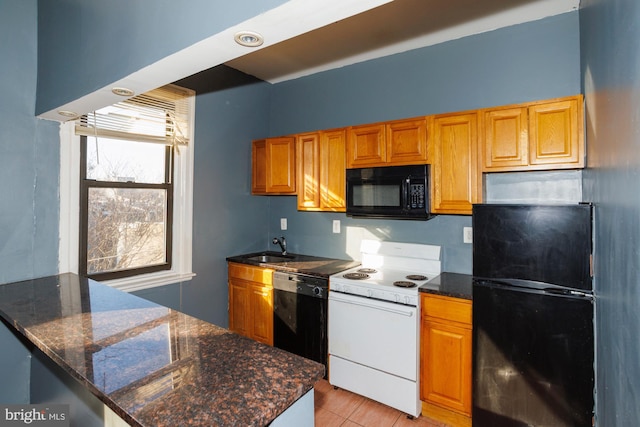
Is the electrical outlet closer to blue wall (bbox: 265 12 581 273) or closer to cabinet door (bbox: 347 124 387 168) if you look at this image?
blue wall (bbox: 265 12 581 273)

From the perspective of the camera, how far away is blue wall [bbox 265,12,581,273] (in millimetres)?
2428

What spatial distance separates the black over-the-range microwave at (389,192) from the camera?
258cm

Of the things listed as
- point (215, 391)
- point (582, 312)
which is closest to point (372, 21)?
point (582, 312)

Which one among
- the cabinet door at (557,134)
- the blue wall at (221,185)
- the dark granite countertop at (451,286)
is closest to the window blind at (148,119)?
the blue wall at (221,185)

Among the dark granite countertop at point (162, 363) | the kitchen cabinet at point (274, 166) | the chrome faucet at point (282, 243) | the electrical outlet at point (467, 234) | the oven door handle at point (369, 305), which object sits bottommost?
the oven door handle at point (369, 305)

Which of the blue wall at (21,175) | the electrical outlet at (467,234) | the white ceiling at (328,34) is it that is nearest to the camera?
the white ceiling at (328,34)

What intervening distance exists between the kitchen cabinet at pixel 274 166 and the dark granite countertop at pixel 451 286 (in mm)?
1597

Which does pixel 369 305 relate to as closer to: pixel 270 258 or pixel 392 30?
pixel 270 258

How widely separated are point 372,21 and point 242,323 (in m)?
2.92

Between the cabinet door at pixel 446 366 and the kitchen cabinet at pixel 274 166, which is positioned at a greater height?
the kitchen cabinet at pixel 274 166

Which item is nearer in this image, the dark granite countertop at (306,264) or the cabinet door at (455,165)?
the cabinet door at (455,165)

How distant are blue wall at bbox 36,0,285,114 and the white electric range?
1942 millimetres

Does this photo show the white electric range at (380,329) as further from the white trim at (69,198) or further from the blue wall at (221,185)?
the white trim at (69,198)

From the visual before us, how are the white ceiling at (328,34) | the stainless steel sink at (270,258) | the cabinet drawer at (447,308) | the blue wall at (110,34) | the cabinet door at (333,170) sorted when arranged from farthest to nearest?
the stainless steel sink at (270,258) < the cabinet door at (333,170) < the cabinet drawer at (447,308) < the blue wall at (110,34) < the white ceiling at (328,34)
